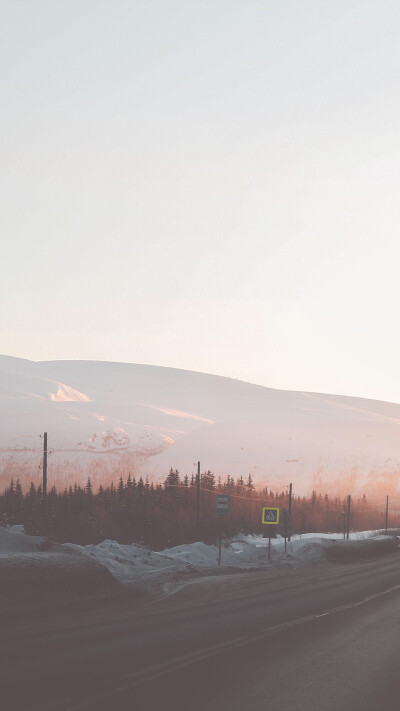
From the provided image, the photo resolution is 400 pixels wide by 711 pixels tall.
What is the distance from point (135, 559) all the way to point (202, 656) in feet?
81.4

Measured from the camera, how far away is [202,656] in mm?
11664

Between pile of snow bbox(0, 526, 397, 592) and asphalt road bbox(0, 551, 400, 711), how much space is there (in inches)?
111

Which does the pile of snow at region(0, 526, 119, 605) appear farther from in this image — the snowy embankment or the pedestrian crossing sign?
the pedestrian crossing sign

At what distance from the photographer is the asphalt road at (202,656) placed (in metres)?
8.73

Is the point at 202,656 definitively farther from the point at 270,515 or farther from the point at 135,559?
the point at 270,515

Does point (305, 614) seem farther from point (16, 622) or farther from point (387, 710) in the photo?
point (387, 710)

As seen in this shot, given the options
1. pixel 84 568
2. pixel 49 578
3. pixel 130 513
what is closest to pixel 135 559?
pixel 84 568

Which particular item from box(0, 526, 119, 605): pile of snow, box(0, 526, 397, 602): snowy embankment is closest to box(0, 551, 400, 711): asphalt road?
box(0, 526, 119, 605): pile of snow

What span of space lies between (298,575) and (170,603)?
15.6 m

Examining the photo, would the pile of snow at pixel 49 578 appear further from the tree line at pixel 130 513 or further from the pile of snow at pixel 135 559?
the tree line at pixel 130 513

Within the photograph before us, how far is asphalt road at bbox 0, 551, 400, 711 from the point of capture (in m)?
8.73

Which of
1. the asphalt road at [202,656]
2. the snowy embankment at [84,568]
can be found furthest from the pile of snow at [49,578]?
the asphalt road at [202,656]

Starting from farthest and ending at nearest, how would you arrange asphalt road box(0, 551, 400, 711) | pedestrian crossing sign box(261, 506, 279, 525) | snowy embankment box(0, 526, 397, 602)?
pedestrian crossing sign box(261, 506, 279, 525), snowy embankment box(0, 526, 397, 602), asphalt road box(0, 551, 400, 711)

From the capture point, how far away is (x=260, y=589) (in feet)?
86.0
